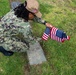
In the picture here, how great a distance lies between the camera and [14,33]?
8250 millimetres

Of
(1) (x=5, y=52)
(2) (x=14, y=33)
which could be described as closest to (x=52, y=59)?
(1) (x=5, y=52)

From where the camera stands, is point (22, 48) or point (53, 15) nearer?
point (22, 48)

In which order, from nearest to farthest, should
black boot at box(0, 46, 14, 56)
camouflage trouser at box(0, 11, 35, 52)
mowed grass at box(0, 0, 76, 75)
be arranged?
camouflage trouser at box(0, 11, 35, 52) → mowed grass at box(0, 0, 76, 75) → black boot at box(0, 46, 14, 56)

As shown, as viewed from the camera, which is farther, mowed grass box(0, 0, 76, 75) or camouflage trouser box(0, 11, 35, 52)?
mowed grass box(0, 0, 76, 75)

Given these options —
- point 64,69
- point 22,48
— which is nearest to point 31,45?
point 22,48

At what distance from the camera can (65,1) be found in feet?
42.7

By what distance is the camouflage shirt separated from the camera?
8117mm

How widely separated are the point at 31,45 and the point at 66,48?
1210mm

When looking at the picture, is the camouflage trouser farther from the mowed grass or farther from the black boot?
the mowed grass

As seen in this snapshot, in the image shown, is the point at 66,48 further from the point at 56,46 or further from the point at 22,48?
the point at 22,48

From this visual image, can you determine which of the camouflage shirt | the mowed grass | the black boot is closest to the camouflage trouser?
the camouflage shirt

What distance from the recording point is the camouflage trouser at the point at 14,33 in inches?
320

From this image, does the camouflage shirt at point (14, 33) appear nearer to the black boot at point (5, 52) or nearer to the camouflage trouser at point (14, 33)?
the camouflage trouser at point (14, 33)

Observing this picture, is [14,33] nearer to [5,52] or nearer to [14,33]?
[14,33]
